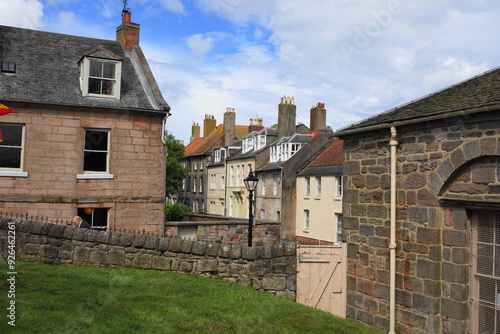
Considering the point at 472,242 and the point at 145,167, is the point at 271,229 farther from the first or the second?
the point at 472,242

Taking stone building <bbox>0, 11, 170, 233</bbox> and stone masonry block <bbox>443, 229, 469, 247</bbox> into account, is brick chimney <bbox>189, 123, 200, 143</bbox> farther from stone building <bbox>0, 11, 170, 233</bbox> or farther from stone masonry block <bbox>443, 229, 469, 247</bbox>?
stone masonry block <bbox>443, 229, 469, 247</bbox>

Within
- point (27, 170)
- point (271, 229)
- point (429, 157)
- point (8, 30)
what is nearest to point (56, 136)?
point (27, 170)

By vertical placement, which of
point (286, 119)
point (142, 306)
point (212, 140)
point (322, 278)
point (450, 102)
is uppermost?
point (286, 119)

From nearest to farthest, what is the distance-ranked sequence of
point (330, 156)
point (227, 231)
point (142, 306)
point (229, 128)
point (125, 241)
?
point (142, 306)
point (125, 241)
point (227, 231)
point (330, 156)
point (229, 128)

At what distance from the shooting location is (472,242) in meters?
9.27

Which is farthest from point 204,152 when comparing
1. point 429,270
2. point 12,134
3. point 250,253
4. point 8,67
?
point 429,270

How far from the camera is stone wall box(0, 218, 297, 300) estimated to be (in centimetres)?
1180

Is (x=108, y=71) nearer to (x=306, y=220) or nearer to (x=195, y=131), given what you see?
(x=306, y=220)

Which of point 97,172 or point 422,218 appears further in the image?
point 97,172

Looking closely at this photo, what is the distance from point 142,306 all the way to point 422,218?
219 inches

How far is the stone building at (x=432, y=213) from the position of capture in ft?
29.3

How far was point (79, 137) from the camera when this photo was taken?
60.9 ft

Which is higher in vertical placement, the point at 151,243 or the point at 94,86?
the point at 94,86

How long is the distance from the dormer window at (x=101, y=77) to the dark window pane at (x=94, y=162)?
2323 millimetres
